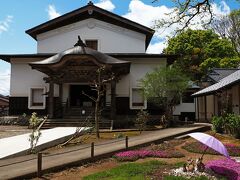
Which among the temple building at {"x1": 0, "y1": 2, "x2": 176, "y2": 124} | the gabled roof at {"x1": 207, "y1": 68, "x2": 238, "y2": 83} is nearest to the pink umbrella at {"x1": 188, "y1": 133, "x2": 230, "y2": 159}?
the temple building at {"x1": 0, "y1": 2, "x2": 176, "y2": 124}

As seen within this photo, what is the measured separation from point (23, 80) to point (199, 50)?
28.1 metres

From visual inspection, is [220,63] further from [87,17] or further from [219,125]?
[219,125]

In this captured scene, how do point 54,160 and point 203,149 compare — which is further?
point 203,149

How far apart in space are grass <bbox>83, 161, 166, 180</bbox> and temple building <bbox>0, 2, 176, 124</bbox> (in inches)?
613

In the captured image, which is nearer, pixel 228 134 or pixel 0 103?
pixel 228 134

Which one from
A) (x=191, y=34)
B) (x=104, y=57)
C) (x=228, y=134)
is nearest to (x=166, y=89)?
(x=104, y=57)

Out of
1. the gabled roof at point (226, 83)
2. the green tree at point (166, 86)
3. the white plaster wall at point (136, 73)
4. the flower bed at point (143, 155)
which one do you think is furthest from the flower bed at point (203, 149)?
the white plaster wall at point (136, 73)

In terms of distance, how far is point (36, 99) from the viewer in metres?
31.6

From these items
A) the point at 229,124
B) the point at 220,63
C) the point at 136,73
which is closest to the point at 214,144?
the point at 229,124

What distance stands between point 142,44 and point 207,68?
1666cm

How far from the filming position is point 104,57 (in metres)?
26.8

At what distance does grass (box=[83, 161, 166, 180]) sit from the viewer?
9.41 meters

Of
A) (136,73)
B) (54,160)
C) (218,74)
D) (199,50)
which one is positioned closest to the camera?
(54,160)

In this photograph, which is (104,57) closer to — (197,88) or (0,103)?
(197,88)
